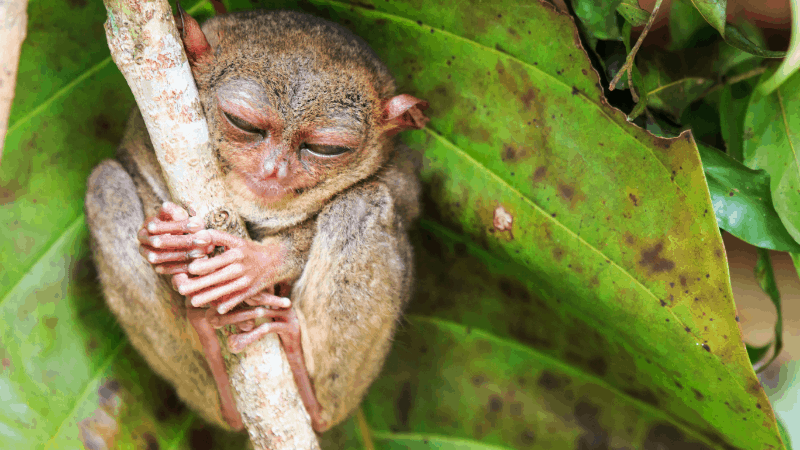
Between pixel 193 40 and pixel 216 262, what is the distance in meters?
0.75

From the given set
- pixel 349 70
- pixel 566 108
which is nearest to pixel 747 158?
pixel 566 108

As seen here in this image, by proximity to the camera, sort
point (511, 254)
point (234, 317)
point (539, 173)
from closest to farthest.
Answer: point (234, 317)
point (539, 173)
point (511, 254)

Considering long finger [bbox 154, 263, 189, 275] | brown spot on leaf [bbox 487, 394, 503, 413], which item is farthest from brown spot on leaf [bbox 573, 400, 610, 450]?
long finger [bbox 154, 263, 189, 275]

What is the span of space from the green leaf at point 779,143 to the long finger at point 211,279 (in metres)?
1.76

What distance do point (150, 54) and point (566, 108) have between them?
1.30 metres

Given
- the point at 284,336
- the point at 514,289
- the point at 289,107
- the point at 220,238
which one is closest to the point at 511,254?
the point at 514,289

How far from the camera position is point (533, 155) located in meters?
2.14

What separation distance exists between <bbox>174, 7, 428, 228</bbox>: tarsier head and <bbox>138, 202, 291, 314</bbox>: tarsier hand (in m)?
0.26

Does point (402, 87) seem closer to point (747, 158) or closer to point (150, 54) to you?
point (150, 54)

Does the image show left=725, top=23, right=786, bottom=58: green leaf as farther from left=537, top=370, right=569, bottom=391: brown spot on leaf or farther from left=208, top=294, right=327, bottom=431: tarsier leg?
left=208, top=294, right=327, bottom=431: tarsier leg

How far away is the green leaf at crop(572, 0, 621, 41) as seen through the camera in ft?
6.65

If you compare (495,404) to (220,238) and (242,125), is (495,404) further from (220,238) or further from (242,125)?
(242,125)

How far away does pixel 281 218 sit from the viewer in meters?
2.19

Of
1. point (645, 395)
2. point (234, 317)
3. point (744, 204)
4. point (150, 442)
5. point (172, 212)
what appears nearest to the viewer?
point (172, 212)
